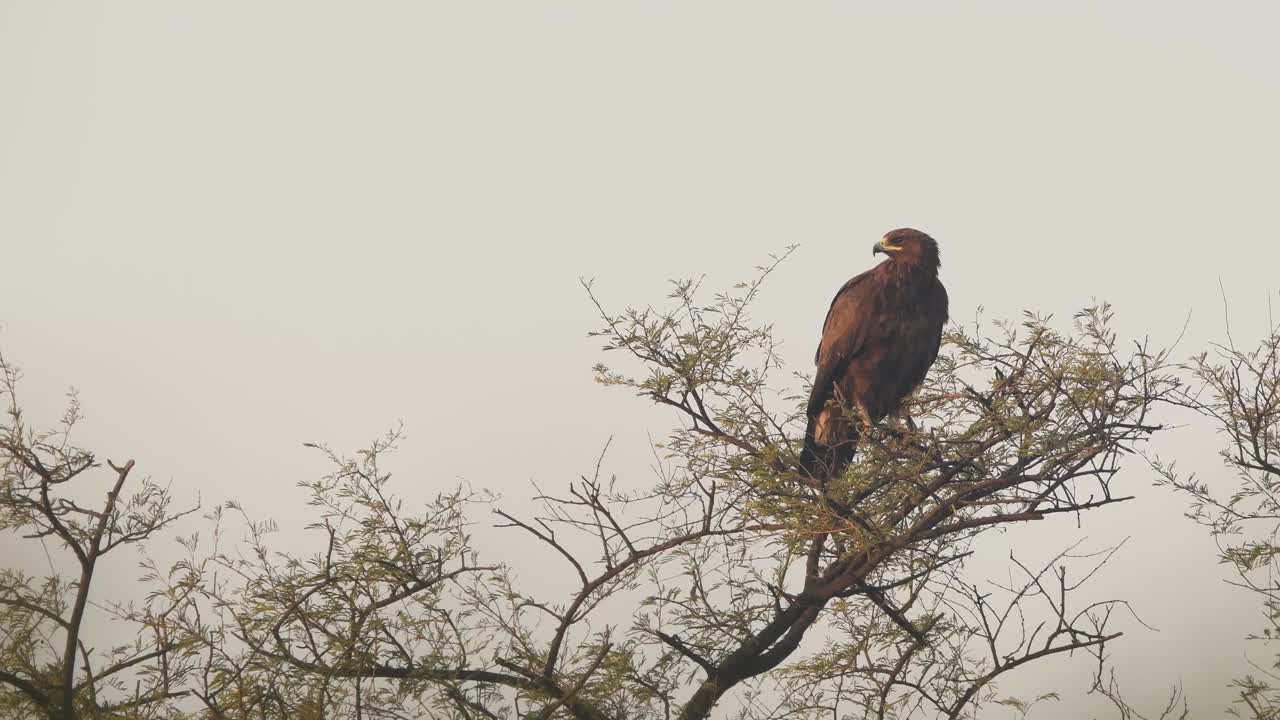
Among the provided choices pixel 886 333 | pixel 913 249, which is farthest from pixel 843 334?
pixel 913 249

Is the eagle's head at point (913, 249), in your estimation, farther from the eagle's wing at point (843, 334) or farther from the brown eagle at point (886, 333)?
the eagle's wing at point (843, 334)

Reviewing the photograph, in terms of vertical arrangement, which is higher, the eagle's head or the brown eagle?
the eagle's head

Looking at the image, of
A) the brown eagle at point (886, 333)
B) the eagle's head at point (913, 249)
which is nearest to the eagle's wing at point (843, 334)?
the brown eagle at point (886, 333)

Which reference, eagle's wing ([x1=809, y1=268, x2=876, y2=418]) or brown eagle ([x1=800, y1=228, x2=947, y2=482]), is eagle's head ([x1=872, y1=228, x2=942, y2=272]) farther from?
eagle's wing ([x1=809, y1=268, x2=876, y2=418])

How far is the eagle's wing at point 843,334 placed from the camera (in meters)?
3.91

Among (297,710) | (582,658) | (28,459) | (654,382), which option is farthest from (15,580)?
(654,382)

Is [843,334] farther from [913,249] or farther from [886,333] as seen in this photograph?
[913,249]

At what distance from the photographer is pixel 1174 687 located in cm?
329

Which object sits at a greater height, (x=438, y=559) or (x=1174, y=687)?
(x=438, y=559)

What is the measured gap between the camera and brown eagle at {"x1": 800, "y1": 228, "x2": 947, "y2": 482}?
12.8 feet

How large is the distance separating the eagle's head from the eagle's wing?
159mm

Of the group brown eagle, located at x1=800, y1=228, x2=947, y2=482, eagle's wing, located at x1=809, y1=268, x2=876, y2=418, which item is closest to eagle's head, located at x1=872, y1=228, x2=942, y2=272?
brown eagle, located at x1=800, y1=228, x2=947, y2=482

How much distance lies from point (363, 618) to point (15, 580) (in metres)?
1.29

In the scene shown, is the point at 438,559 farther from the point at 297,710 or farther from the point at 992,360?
the point at 992,360
